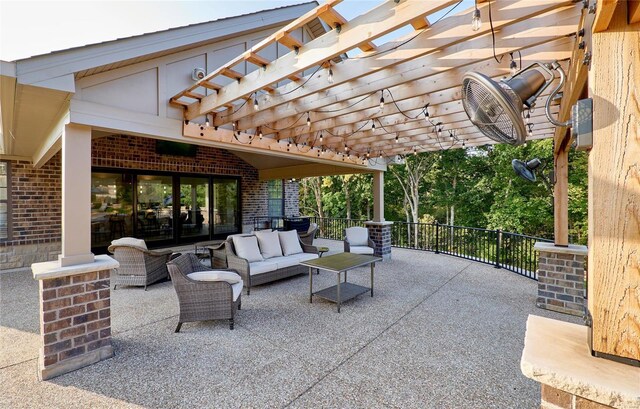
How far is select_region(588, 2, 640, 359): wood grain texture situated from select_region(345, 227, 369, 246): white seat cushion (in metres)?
5.77

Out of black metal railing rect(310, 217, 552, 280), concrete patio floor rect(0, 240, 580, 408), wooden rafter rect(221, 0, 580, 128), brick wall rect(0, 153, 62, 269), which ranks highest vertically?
wooden rafter rect(221, 0, 580, 128)

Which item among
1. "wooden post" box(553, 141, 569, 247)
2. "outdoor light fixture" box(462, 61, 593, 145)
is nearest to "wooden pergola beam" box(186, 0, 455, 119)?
"outdoor light fixture" box(462, 61, 593, 145)

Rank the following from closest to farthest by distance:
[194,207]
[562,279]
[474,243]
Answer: [562,279] < [194,207] < [474,243]

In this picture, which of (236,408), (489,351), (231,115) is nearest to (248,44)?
(231,115)

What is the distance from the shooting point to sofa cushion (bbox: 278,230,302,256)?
18.6ft

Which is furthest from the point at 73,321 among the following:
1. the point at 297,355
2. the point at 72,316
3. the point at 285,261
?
the point at 285,261

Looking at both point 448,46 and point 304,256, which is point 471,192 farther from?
point 448,46

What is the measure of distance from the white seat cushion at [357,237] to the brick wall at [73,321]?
4.88 m

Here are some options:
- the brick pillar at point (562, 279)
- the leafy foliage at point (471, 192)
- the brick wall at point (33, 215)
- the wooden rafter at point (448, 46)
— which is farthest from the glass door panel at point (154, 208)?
the leafy foliage at point (471, 192)

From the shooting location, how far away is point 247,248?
16.5 feet

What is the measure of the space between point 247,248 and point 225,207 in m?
4.40

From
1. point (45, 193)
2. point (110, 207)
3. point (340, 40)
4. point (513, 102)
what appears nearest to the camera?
A: point (513, 102)

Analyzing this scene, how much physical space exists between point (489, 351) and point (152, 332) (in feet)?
11.6

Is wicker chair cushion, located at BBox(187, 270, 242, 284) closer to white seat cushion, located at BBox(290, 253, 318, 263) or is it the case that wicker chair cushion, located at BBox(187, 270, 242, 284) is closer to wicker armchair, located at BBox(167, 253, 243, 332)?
wicker armchair, located at BBox(167, 253, 243, 332)
